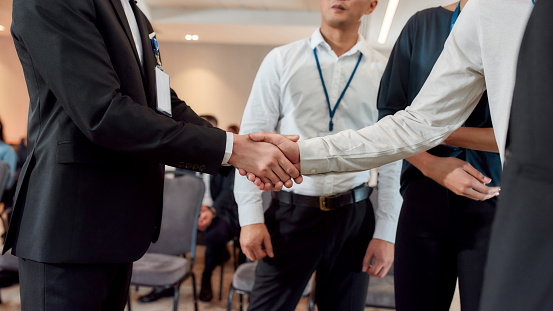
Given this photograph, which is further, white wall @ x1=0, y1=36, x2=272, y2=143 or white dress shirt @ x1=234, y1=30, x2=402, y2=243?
white wall @ x1=0, y1=36, x2=272, y2=143

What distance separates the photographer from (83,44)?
1081mm

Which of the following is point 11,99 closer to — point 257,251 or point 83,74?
point 257,251

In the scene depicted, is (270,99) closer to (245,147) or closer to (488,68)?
(245,147)

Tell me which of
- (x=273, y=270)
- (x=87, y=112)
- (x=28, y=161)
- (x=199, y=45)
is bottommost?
(x=273, y=270)

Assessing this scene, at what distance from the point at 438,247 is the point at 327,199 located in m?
0.49

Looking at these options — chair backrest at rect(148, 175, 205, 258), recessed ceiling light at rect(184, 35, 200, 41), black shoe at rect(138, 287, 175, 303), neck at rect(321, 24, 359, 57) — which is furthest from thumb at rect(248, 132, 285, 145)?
recessed ceiling light at rect(184, 35, 200, 41)

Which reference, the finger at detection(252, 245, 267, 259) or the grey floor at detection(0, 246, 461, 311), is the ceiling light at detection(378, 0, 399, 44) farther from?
the finger at detection(252, 245, 267, 259)

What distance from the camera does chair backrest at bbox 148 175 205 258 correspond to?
305 centimetres

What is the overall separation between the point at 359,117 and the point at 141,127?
3.09 ft

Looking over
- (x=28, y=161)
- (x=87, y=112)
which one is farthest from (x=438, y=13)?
(x=28, y=161)

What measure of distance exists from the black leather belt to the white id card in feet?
1.88

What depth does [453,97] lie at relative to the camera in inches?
44.4

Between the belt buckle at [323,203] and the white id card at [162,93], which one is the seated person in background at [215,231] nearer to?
the belt buckle at [323,203]

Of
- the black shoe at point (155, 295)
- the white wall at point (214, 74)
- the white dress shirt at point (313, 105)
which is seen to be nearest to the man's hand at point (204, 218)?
the black shoe at point (155, 295)
